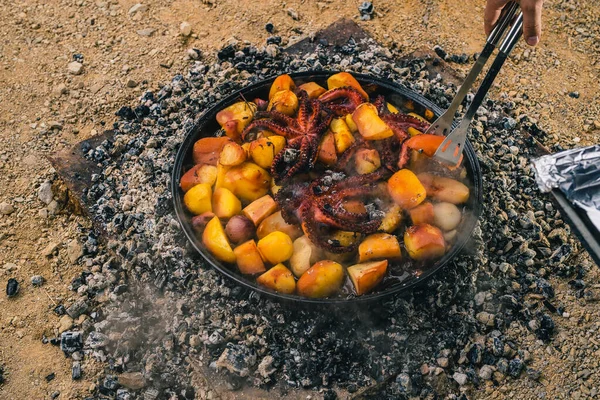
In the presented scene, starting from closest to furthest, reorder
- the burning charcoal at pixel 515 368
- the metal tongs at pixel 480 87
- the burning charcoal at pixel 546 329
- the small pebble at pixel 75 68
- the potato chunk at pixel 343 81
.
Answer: the metal tongs at pixel 480 87 → the burning charcoal at pixel 515 368 → the burning charcoal at pixel 546 329 → the potato chunk at pixel 343 81 → the small pebble at pixel 75 68

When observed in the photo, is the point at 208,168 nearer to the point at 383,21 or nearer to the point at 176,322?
the point at 176,322

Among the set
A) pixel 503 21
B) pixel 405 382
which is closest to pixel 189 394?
pixel 405 382

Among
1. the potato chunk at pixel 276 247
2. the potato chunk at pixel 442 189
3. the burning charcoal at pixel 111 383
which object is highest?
the potato chunk at pixel 442 189

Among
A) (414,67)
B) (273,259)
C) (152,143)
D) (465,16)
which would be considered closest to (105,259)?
(152,143)

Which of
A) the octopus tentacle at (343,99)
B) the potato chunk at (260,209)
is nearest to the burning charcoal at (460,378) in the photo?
the potato chunk at (260,209)

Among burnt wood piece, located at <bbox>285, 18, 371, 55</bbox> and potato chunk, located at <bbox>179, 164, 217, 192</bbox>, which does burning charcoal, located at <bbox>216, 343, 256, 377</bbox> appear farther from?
burnt wood piece, located at <bbox>285, 18, 371, 55</bbox>

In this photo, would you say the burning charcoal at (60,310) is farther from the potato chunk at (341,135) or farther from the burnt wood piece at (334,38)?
the burnt wood piece at (334,38)

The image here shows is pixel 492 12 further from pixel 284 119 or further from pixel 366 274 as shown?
pixel 366 274
